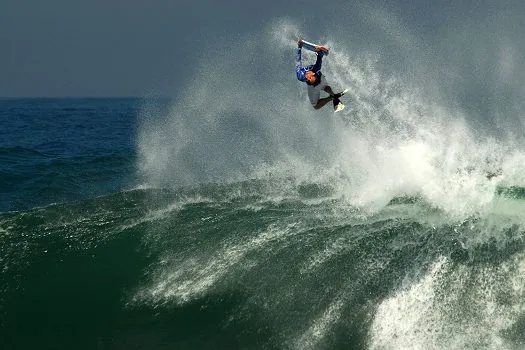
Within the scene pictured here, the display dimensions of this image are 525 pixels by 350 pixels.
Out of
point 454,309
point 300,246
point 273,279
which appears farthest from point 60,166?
point 454,309

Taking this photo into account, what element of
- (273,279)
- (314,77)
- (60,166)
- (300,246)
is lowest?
(273,279)

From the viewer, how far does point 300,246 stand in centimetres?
1170

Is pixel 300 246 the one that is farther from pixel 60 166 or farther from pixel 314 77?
pixel 60 166

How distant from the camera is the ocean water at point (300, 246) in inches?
384

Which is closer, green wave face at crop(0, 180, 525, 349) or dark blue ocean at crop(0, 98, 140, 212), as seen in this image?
green wave face at crop(0, 180, 525, 349)

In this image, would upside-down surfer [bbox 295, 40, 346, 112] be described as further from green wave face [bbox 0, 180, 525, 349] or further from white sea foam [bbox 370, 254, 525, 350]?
white sea foam [bbox 370, 254, 525, 350]

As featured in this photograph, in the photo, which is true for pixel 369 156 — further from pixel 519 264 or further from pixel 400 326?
pixel 400 326

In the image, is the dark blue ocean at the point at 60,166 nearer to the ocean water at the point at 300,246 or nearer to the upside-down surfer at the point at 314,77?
the ocean water at the point at 300,246

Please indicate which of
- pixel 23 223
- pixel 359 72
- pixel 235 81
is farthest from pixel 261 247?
pixel 235 81

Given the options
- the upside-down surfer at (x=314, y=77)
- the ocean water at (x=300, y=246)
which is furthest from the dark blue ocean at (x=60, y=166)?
the upside-down surfer at (x=314, y=77)

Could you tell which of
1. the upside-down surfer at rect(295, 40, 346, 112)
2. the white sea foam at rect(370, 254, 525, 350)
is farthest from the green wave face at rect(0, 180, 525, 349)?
the upside-down surfer at rect(295, 40, 346, 112)

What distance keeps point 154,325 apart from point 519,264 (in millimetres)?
7518

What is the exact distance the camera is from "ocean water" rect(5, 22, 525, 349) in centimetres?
975

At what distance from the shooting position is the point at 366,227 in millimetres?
12172
